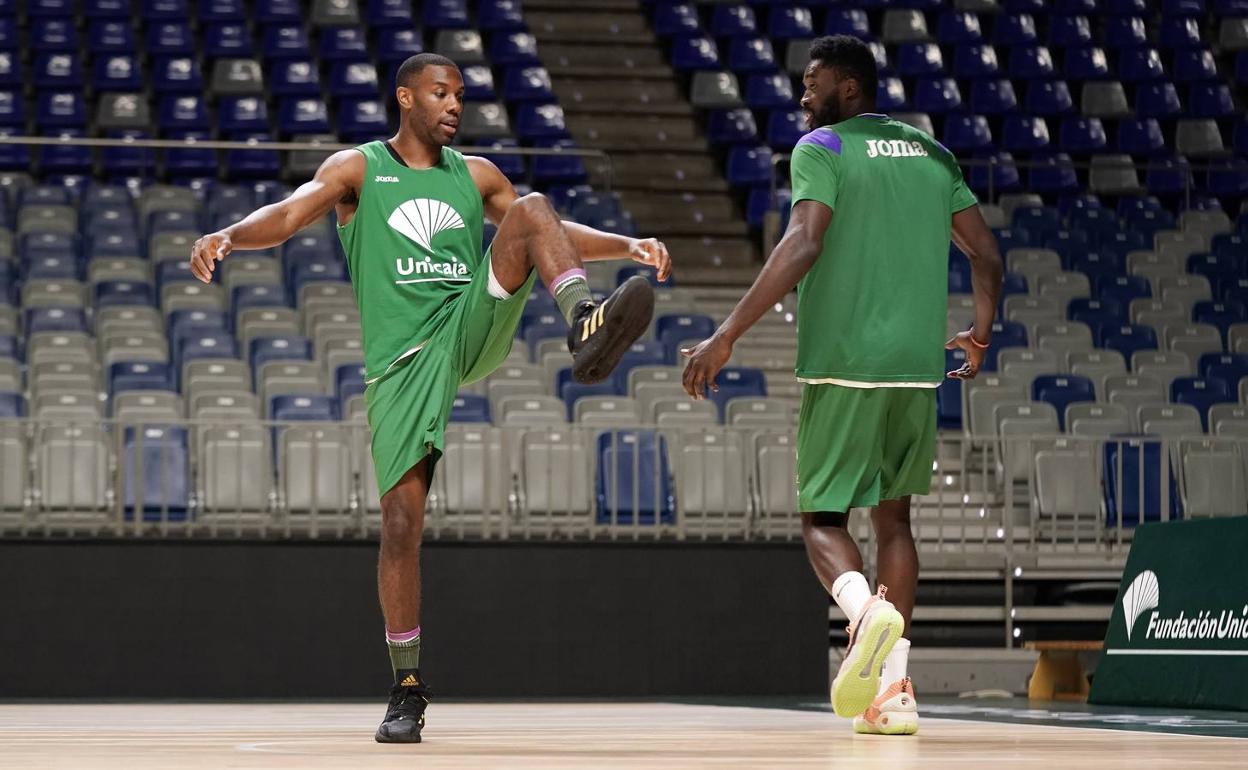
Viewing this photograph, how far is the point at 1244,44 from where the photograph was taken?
706 inches

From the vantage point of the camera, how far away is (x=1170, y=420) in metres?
11.7

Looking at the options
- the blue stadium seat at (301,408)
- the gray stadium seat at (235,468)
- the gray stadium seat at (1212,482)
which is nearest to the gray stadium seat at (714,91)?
the gray stadium seat at (1212,482)

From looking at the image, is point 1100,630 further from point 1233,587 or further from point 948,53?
point 948,53

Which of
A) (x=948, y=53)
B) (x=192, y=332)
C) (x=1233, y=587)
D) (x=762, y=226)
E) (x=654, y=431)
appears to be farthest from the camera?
(x=948, y=53)

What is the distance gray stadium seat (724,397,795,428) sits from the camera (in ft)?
36.4

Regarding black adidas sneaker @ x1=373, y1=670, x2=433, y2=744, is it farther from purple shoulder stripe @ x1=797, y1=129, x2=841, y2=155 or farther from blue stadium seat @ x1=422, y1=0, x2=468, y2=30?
blue stadium seat @ x1=422, y1=0, x2=468, y2=30

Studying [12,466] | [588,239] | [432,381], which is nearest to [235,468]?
[12,466]

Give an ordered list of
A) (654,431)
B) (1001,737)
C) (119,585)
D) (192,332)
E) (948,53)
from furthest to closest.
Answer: (948,53) < (192,332) < (654,431) < (119,585) < (1001,737)

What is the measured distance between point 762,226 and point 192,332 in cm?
505

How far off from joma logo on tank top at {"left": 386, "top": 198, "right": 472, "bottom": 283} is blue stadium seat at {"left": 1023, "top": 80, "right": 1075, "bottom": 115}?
12.6m

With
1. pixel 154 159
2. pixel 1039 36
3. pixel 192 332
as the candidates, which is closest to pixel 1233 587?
pixel 192 332

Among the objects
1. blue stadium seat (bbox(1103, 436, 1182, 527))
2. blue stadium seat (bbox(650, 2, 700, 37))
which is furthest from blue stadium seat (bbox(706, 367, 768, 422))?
blue stadium seat (bbox(650, 2, 700, 37))

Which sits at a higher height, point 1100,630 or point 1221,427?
point 1221,427

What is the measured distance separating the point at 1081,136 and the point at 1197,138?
1107 mm
